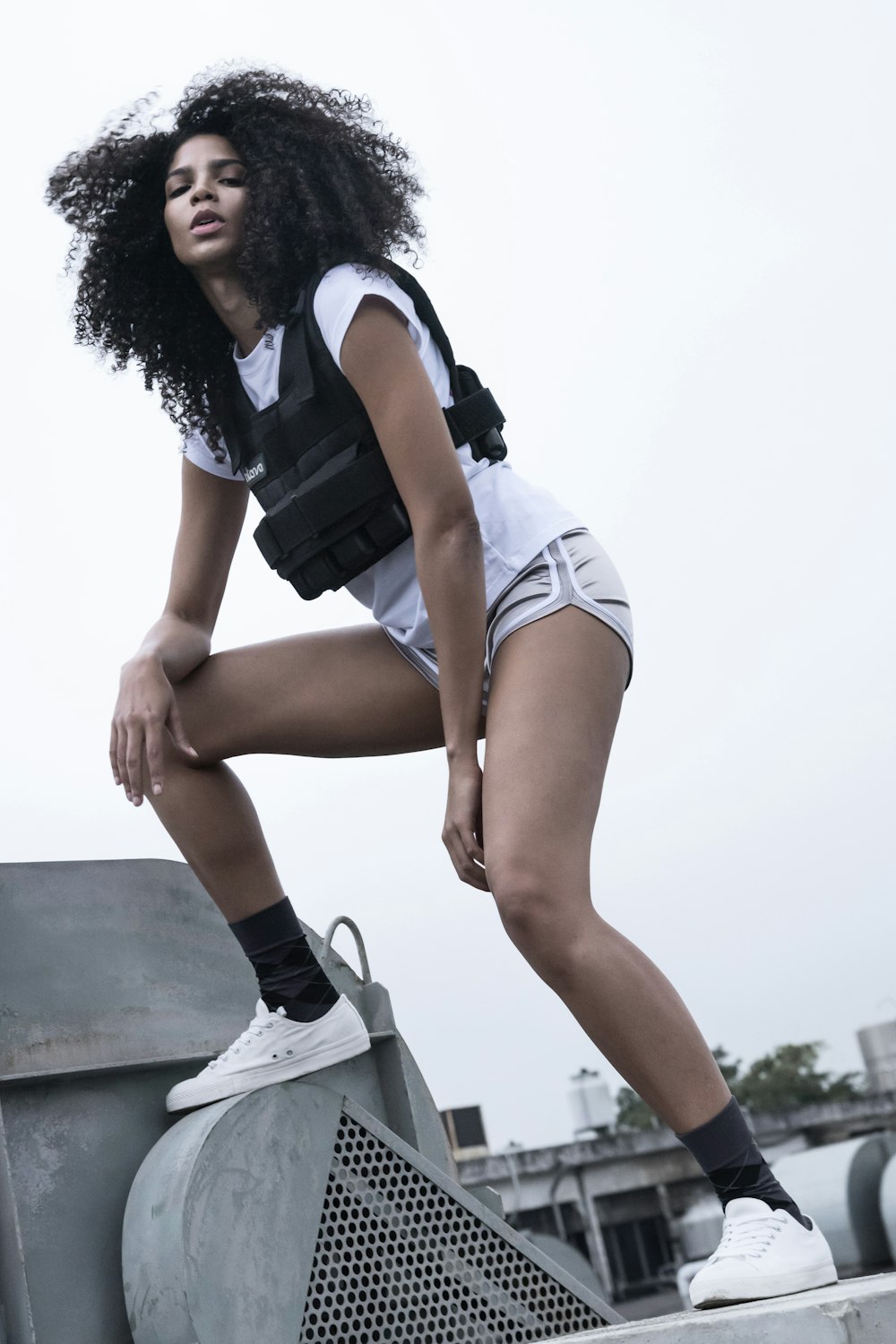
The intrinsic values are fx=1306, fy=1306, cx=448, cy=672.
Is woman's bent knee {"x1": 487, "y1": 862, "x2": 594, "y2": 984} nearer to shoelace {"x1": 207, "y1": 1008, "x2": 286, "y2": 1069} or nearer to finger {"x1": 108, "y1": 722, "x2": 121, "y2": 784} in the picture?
shoelace {"x1": 207, "y1": 1008, "x2": 286, "y2": 1069}

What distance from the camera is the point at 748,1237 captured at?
185 cm

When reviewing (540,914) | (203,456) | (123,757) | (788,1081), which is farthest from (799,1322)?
(788,1081)

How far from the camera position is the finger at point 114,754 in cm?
241

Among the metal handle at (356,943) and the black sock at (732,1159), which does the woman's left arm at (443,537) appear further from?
the metal handle at (356,943)

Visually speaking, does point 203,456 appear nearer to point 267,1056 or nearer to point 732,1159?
point 267,1056

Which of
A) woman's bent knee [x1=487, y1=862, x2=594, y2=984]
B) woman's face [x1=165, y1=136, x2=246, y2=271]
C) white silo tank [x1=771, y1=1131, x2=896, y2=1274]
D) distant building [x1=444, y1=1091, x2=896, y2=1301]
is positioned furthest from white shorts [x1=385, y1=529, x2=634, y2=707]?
distant building [x1=444, y1=1091, x2=896, y2=1301]

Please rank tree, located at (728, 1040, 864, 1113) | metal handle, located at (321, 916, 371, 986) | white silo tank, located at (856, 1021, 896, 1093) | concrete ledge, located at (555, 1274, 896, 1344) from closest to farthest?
concrete ledge, located at (555, 1274, 896, 1344), metal handle, located at (321, 916, 371, 986), white silo tank, located at (856, 1021, 896, 1093), tree, located at (728, 1040, 864, 1113)

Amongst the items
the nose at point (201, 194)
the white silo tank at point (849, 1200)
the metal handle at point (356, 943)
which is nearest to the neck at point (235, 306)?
the nose at point (201, 194)

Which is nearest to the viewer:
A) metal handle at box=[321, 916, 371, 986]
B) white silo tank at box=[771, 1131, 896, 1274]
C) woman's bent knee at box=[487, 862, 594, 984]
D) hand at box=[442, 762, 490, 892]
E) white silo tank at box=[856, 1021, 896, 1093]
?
woman's bent knee at box=[487, 862, 594, 984]

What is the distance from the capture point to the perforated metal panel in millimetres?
2301

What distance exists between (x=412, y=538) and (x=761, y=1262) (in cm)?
127

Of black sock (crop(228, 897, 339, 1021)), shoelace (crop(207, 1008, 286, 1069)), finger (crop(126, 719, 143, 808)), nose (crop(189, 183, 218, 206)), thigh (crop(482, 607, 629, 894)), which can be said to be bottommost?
shoelace (crop(207, 1008, 286, 1069))

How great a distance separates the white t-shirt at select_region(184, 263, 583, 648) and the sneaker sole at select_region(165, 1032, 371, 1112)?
0.80 m

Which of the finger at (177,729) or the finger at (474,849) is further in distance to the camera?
the finger at (177,729)
